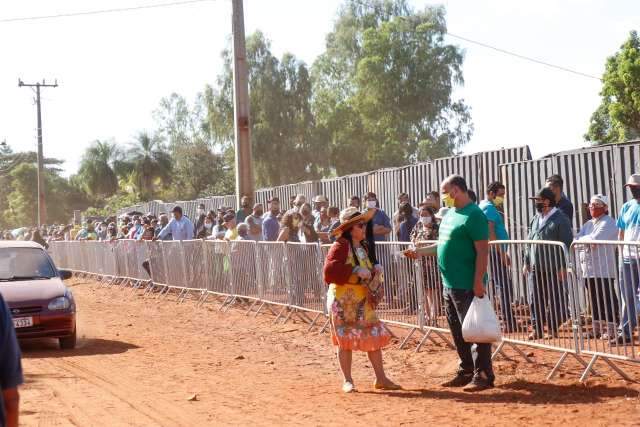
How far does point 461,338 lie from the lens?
30.9 ft

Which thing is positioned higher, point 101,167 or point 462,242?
point 101,167

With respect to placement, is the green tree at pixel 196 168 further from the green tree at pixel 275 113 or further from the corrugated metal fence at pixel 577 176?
the corrugated metal fence at pixel 577 176

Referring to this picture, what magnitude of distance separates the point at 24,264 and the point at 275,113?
4529cm

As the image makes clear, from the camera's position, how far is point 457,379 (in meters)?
9.48

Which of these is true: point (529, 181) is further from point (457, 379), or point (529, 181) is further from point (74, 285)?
point (74, 285)

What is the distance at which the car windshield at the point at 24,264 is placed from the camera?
14.1 metres

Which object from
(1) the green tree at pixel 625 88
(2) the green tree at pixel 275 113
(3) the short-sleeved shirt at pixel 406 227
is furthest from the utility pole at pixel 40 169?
Result: (3) the short-sleeved shirt at pixel 406 227

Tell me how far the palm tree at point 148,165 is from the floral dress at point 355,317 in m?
65.4

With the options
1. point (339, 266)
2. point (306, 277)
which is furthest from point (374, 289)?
point (306, 277)

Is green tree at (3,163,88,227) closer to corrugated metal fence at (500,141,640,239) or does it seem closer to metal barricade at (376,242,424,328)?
corrugated metal fence at (500,141,640,239)

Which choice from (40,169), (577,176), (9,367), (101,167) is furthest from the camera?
(101,167)

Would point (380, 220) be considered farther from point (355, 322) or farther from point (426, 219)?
point (355, 322)

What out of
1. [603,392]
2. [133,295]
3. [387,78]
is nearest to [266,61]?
[387,78]

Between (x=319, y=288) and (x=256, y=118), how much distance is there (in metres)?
45.5
